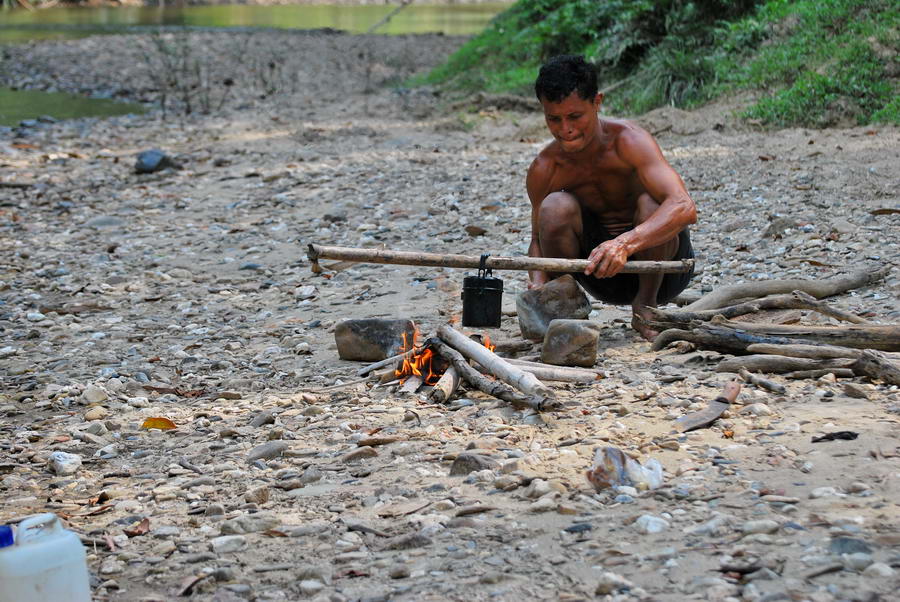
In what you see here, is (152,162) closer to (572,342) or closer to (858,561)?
(572,342)

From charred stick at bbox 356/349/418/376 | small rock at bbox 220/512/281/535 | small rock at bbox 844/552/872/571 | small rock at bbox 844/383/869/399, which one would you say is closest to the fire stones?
charred stick at bbox 356/349/418/376

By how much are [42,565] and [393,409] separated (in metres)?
1.74

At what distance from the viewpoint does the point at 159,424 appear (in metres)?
3.92

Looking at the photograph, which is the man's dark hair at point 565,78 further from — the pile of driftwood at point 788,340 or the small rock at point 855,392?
the small rock at point 855,392

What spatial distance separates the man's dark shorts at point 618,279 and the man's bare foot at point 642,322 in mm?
165

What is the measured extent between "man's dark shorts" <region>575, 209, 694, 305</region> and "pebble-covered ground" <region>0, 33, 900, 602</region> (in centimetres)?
23

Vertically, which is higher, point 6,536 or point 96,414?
point 6,536

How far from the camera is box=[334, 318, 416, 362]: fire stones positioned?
4457mm

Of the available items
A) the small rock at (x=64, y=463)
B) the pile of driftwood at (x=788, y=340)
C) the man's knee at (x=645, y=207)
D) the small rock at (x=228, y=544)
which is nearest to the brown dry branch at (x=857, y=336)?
the pile of driftwood at (x=788, y=340)

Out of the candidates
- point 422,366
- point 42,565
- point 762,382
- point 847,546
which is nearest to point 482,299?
point 422,366

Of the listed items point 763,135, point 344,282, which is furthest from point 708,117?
point 344,282

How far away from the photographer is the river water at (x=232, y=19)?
23188 millimetres

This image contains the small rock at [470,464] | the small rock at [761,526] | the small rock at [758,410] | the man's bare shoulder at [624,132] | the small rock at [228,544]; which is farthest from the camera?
the man's bare shoulder at [624,132]

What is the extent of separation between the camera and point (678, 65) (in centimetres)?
987
